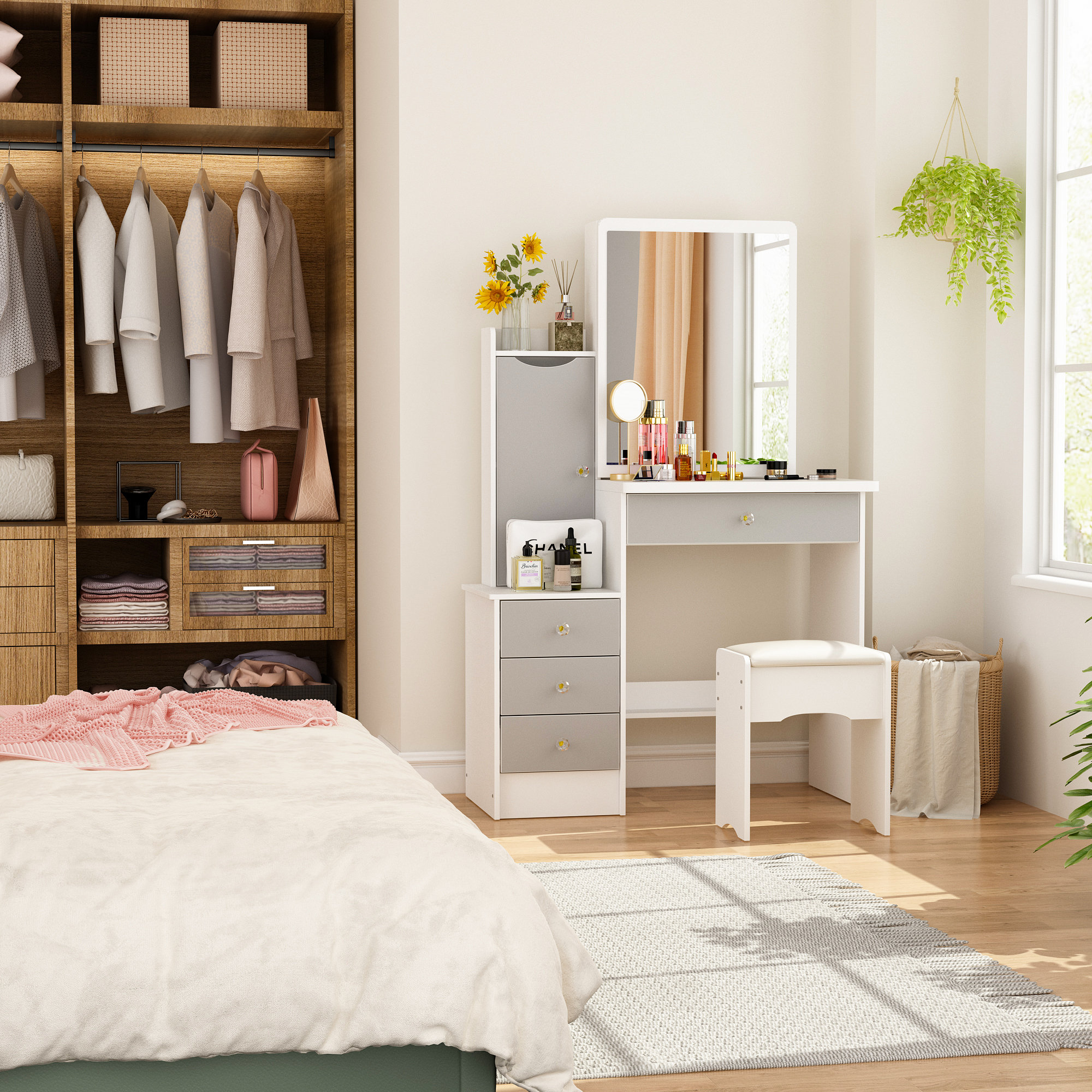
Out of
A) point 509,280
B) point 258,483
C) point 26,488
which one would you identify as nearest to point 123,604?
point 26,488

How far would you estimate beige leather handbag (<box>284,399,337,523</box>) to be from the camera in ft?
15.1

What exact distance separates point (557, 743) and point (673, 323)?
1.32 metres

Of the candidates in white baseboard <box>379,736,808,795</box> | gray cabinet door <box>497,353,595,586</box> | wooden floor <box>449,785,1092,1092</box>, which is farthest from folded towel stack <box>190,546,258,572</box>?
wooden floor <box>449,785,1092,1092</box>

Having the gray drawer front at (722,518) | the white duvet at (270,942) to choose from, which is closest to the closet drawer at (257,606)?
the gray drawer front at (722,518)

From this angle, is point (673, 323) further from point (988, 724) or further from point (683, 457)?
point (988, 724)

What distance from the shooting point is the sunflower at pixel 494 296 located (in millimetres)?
3969

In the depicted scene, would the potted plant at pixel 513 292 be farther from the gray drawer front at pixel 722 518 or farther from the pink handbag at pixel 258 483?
the pink handbag at pixel 258 483

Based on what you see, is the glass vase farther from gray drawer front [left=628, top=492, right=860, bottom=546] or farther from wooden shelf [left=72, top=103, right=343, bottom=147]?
wooden shelf [left=72, top=103, right=343, bottom=147]

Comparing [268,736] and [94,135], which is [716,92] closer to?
[94,135]

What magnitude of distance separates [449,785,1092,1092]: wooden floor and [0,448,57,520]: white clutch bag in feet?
5.71

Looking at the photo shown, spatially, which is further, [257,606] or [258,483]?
[258,483]

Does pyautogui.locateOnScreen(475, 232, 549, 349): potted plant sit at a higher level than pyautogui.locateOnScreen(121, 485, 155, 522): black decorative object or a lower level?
higher

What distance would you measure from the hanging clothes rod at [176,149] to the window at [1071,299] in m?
2.39

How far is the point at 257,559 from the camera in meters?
4.52
